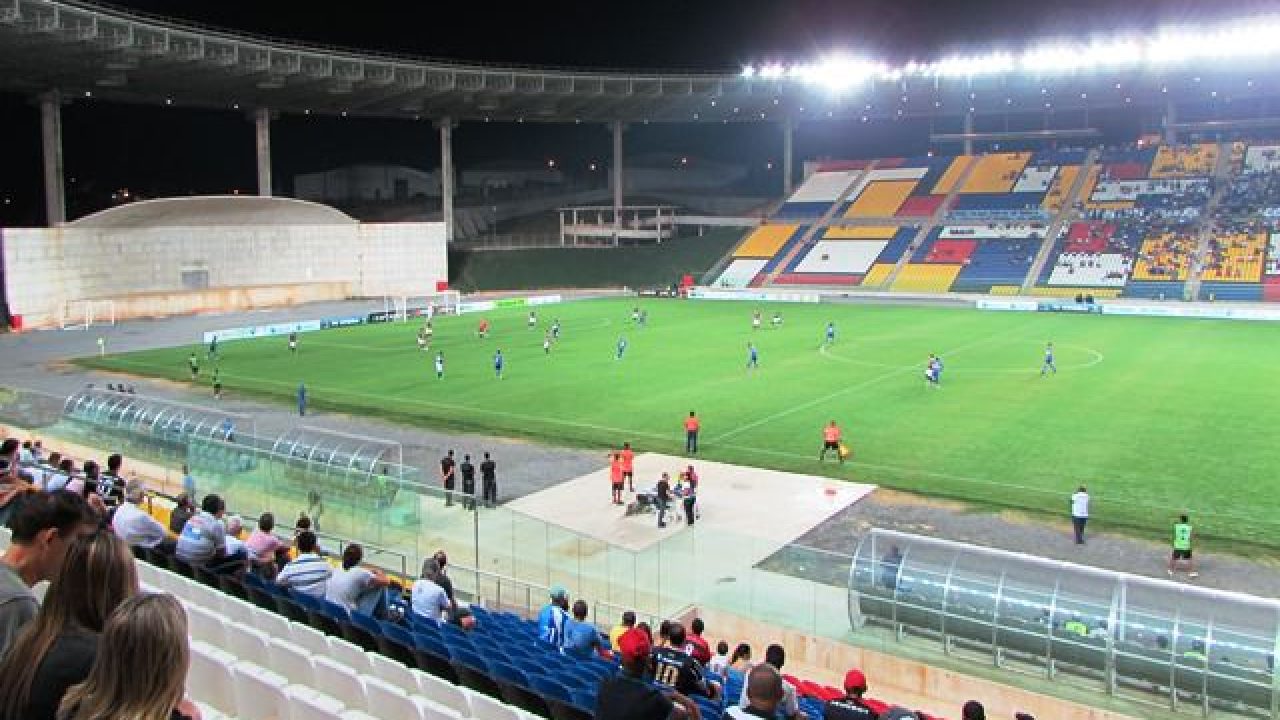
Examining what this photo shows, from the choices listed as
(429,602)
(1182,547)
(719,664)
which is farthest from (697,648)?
(1182,547)

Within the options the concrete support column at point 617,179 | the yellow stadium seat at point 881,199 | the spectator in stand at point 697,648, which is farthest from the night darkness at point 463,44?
the spectator in stand at point 697,648

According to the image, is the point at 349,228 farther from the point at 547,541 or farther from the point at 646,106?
the point at 547,541

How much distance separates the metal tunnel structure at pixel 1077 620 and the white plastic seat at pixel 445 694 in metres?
8.10

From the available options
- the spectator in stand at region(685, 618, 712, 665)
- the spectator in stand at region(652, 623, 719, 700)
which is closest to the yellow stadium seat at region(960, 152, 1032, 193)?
the spectator in stand at region(685, 618, 712, 665)

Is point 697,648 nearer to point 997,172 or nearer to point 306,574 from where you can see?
point 306,574

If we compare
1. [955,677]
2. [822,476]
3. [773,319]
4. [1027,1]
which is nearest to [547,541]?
[955,677]

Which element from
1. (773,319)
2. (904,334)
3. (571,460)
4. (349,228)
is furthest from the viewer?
(349,228)

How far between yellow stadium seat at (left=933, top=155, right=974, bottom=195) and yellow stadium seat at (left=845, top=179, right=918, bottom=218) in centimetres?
235

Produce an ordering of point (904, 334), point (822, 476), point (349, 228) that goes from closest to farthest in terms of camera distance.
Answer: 1. point (822, 476)
2. point (904, 334)
3. point (349, 228)

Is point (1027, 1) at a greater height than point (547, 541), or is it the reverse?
point (1027, 1)

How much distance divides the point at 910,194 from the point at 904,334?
4027cm

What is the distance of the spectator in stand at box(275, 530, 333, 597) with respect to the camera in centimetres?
1023

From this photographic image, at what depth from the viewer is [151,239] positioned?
65.2m

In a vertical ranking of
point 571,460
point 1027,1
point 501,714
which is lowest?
point 571,460
